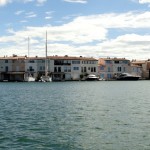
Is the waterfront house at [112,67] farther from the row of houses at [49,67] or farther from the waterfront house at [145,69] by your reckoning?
the waterfront house at [145,69]

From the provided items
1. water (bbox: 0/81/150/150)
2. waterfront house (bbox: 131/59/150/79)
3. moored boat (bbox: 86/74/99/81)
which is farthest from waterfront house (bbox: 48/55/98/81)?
water (bbox: 0/81/150/150)

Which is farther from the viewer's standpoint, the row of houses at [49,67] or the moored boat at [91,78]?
the moored boat at [91,78]

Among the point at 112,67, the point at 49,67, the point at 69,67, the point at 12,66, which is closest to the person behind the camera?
the point at 12,66

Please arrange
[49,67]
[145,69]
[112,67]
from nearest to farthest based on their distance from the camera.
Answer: [49,67], [112,67], [145,69]

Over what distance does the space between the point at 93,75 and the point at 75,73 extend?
667 cm

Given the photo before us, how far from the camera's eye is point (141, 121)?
30.3 meters

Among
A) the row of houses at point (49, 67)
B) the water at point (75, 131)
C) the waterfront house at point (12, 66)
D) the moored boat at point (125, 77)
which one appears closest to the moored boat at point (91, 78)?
the row of houses at point (49, 67)

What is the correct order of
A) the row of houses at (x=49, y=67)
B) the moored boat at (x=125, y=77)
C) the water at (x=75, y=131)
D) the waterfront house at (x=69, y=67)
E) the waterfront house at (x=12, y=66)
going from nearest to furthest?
the water at (x=75, y=131) → the waterfront house at (x=12, y=66) → the row of houses at (x=49, y=67) → the waterfront house at (x=69, y=67) → the moored boat at (x=125, y=77)

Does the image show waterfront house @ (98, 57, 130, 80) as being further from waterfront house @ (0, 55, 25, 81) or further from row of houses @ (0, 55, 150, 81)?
waterfront house @ (0, 55, 25, 81)

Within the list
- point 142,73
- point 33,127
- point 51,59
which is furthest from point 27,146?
point 142,73

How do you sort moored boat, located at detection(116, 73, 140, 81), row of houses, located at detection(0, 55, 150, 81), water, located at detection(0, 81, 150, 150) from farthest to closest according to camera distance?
moored boat, located at detection(116, 73, 140, 81) < row of houses, located at detection(0, 55, 150, 81) < water, located at detection(0, 81, 150, 150)

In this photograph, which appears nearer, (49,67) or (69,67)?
(49,67)

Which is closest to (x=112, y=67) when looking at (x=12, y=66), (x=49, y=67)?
(x=49, y=67)

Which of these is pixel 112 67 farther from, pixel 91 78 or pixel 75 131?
pixel 75 131
